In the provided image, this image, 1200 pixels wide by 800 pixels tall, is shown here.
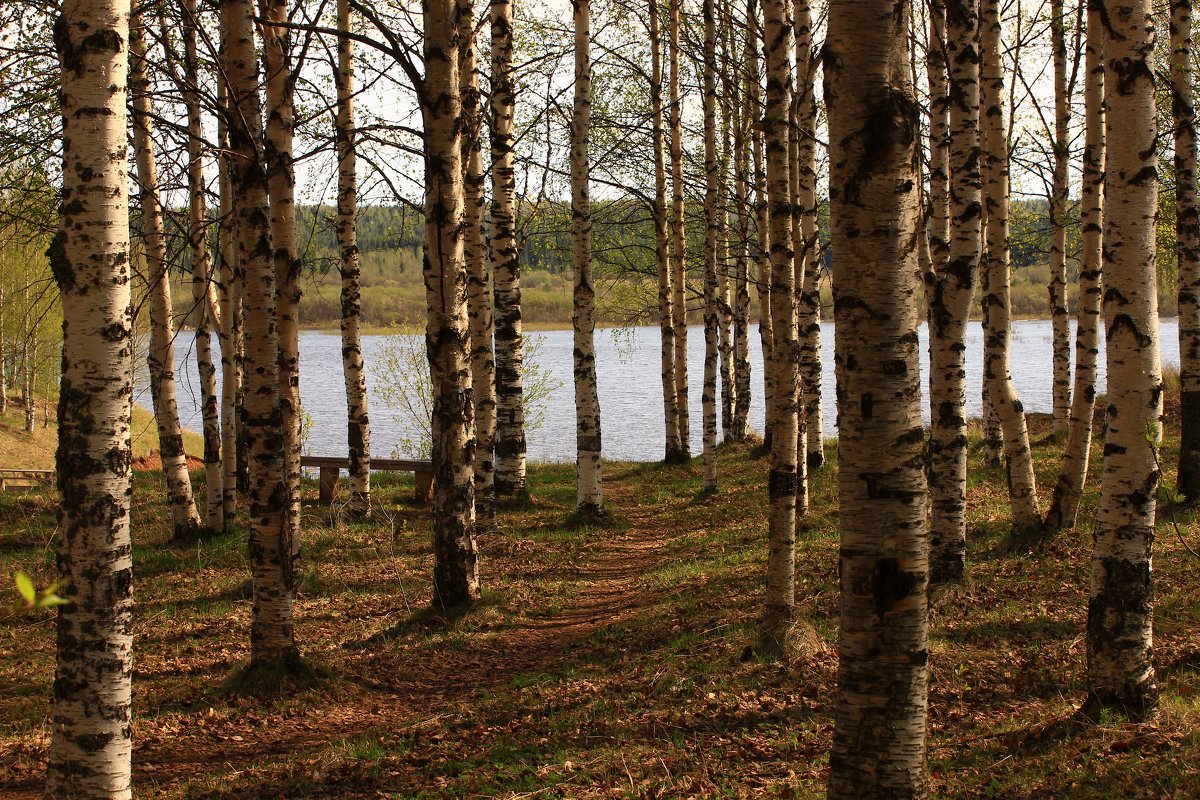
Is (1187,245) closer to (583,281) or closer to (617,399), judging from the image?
(583,281)

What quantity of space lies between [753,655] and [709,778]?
1.93 meters

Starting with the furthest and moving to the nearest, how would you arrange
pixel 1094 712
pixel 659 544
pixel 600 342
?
pixel 600 342, pixel 659 544, pixel 1094 712

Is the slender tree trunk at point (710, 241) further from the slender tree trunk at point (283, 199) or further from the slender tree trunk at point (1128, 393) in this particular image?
the slender tree trunk at point (1128, 393)

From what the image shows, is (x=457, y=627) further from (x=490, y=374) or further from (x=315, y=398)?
(x=315, y=398)

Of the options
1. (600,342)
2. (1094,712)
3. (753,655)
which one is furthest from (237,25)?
(600,342)

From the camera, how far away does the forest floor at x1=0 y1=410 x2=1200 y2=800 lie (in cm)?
479

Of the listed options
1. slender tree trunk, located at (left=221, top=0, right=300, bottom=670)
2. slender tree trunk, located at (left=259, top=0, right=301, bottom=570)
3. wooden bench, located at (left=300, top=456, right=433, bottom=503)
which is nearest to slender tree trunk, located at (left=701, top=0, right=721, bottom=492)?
wooden bench, located at (left=300, top=456, right=433, bottom=503)

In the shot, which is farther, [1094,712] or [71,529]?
[1094,712]

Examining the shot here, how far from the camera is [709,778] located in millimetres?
4805

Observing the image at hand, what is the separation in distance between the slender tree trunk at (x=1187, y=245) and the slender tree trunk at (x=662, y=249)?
26.1 ft

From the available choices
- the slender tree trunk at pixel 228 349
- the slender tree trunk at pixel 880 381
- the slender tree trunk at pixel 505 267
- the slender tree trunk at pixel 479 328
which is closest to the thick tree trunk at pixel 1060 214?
the slender tree trunk at pixel 505 267

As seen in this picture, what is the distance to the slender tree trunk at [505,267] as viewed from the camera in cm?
1223

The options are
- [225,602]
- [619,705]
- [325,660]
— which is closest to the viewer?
[619,705]

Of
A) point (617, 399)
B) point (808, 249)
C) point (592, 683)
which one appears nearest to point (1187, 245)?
point (808, 249)
